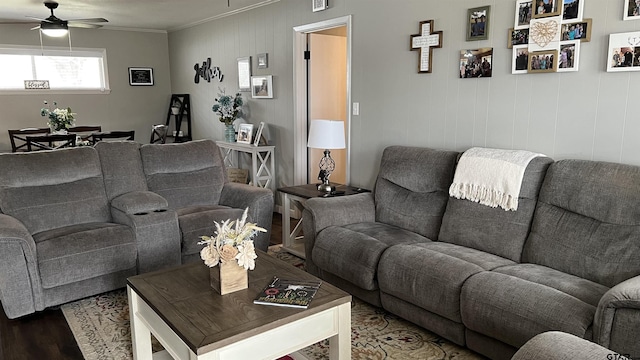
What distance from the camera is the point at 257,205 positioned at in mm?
3752

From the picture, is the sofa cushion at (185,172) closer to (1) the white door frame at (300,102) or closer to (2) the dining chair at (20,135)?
(1) the white door frame at (300,102)

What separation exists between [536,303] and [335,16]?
3.13m

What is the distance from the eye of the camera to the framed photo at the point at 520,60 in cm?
294

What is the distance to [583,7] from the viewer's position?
266cm

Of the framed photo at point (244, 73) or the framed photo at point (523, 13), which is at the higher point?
the framed photo at point (523, 13)

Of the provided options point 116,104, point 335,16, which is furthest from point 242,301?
point 116,104

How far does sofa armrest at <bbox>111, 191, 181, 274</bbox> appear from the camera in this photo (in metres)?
3.21

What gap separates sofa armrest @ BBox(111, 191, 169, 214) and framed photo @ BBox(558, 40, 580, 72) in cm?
276

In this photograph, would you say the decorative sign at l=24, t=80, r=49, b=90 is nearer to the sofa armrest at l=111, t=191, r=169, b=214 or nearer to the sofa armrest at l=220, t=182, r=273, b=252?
the sofa armrest at l=111, t=191, r=169, b=214

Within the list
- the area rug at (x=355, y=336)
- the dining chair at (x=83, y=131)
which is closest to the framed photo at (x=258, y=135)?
the dining chair at (x=83, y=131)

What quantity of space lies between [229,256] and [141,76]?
639cm

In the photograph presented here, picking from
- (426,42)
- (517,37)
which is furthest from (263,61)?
(517,37)

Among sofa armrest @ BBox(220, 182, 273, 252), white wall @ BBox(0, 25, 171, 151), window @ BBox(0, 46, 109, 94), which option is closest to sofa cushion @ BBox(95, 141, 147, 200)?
sofa armrest @ BBox(220, 182, 273, 252)

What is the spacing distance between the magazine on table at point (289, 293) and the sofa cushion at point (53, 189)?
6.26 feet
